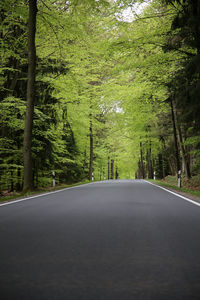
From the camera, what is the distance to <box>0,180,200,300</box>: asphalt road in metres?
2.83

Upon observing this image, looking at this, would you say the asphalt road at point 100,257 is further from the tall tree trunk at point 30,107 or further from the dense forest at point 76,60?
the tall tree trunk at point 30,107

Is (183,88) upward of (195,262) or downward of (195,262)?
upward

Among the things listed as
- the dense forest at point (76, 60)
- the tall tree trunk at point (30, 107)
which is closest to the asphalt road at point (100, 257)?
the dense forest at point (76, 60)

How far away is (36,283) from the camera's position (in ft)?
9.84

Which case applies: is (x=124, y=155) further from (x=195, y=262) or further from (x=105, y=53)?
(x=195, y=262)

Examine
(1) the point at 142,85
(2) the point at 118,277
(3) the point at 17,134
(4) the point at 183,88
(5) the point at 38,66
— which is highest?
(5) the point at 38,66

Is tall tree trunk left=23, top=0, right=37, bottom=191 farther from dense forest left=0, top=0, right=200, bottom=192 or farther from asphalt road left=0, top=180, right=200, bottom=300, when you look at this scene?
asphalt road left=0, top=180, right=200, bottom=300

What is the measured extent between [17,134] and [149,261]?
1555 cm

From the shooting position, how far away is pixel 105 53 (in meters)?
15.6

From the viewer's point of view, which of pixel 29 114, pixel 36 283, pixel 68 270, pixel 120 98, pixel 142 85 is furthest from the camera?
pixel 120 98

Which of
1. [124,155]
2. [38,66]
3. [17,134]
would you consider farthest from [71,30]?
[124,155]

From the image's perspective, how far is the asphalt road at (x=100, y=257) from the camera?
2.83 m

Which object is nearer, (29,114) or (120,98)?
(29,114)

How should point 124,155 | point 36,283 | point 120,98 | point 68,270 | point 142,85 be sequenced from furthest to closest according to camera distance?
point 124,155, point 120,98, point 142,85, point 68,270, point 36,283
